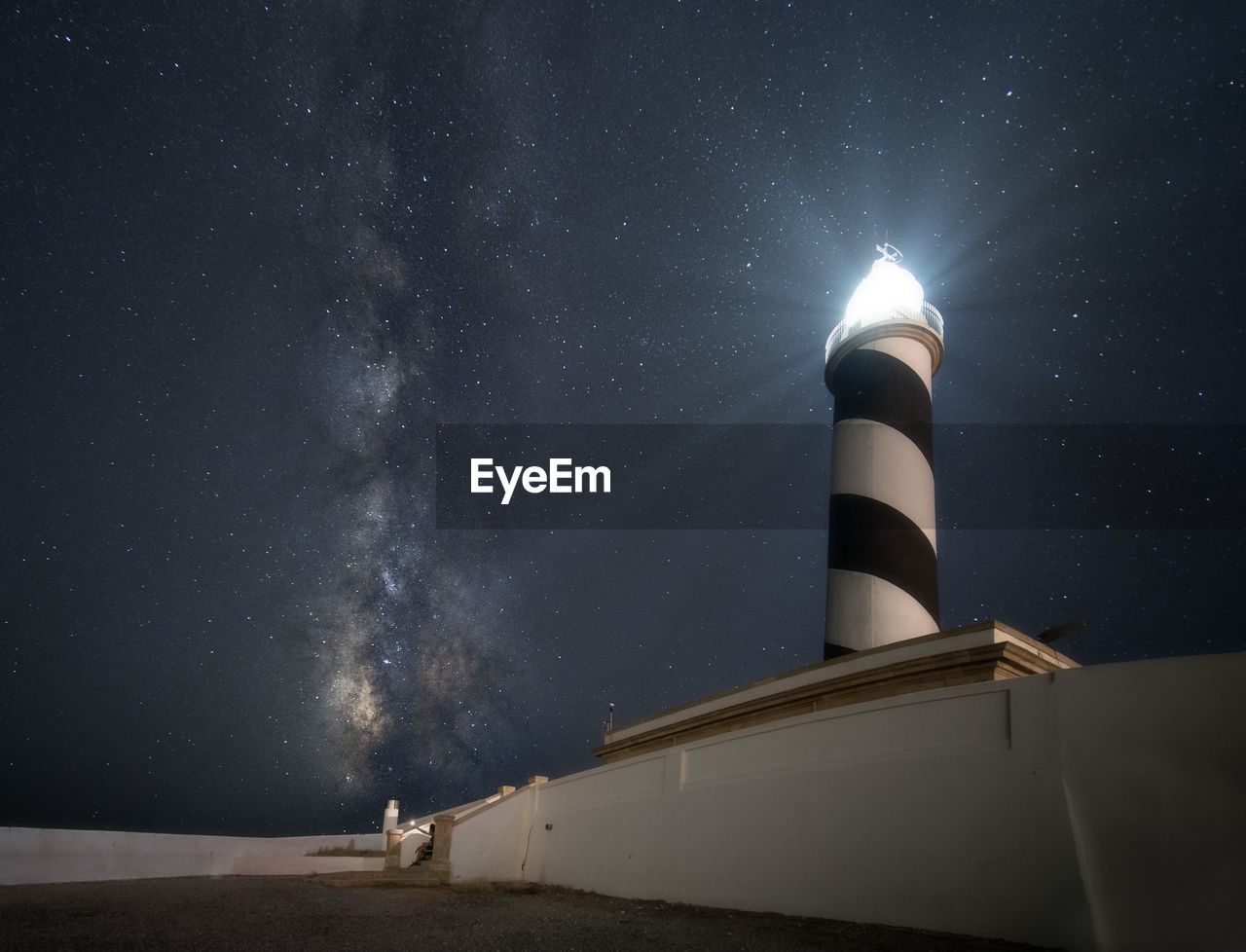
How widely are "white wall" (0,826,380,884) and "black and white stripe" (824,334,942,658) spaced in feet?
45.2

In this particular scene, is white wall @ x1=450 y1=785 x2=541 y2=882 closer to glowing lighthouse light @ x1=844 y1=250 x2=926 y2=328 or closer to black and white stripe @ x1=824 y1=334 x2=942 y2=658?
black and white stripe @ x1=824 y1=334 x2=942 y2=658

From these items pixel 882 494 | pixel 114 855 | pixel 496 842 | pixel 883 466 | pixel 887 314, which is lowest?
pixel 114 855

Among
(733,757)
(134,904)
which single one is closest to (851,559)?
(733,757)

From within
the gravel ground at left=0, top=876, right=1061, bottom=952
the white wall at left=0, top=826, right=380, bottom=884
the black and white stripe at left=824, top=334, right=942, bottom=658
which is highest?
the black and white stripe at left=824, top=334, right=942, bottom=658

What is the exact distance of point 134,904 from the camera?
798 cm

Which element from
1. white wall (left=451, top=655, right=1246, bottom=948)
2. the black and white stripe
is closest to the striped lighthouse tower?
the black and white stripe

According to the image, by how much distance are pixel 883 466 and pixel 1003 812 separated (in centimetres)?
767

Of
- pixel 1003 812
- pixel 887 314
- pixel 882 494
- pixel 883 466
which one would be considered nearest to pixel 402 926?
pixel 1003 812

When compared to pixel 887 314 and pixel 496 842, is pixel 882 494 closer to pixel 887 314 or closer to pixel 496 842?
pixel 887 314

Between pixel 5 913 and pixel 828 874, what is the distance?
8082 mm

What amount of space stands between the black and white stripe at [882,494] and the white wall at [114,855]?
13.8 meters

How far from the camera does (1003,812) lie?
Answer: 5984 mm

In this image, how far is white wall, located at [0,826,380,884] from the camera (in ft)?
40.0

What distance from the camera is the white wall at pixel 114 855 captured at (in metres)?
12.2
